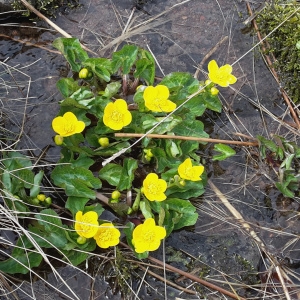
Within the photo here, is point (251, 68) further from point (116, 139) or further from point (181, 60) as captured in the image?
point (116, 139)

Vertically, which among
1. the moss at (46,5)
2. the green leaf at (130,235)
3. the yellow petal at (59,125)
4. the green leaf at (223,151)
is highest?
the moss at (46,5)

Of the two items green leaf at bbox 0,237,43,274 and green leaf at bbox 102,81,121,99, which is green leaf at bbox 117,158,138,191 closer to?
green leaf at bbox 102,81,121,99

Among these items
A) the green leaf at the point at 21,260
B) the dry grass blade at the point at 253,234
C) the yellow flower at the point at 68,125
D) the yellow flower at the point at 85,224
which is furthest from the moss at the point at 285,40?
the green leaf at the point at 21,260

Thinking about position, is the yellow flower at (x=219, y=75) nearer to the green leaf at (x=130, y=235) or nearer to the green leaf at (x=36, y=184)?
the green leaf at (x=130, y=235)

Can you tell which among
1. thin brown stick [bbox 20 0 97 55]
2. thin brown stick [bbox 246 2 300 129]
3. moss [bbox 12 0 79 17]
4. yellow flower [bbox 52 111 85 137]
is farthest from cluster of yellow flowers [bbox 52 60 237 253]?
moss [bbox 12 0 79 17]

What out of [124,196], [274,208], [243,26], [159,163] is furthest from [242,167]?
[243,26]
